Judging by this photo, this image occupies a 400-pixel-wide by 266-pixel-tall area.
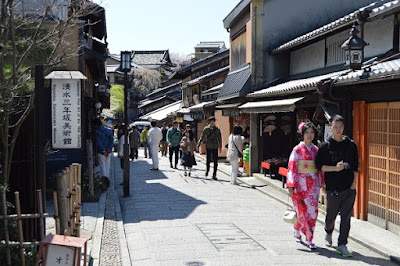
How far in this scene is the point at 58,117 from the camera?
353 inches

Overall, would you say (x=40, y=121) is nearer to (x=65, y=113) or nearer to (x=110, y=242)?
(x=65, y=113)

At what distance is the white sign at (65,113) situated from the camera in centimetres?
894

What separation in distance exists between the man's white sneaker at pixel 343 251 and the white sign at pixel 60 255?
167 inches

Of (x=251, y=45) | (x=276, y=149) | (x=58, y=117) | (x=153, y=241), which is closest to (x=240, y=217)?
(x=153, y=241)

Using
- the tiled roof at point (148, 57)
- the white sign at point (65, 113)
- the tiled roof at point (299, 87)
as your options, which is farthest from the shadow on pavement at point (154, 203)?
the tiled roof at point (148, 57)

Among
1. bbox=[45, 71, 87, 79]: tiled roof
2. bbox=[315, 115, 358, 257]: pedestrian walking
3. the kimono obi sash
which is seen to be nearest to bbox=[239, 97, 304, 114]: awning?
the kimono obi sash

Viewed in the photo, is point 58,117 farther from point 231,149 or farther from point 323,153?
point 231,149

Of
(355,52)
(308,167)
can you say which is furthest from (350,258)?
(355,52)

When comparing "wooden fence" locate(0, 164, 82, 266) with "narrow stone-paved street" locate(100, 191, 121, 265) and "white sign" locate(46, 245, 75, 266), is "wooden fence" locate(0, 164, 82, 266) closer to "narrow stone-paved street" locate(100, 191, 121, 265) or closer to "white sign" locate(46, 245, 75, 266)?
"white sign" locate(46, 245, 75, 266)

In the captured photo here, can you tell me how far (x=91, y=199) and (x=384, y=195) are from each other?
696cm

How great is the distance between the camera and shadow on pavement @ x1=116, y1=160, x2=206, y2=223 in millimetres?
10945

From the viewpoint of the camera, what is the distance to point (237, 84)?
18875mm

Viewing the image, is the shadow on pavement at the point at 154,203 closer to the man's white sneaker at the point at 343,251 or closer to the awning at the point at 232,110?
the man's white sneaker at the point at 343,251

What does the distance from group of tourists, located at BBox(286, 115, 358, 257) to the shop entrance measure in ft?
5.59
